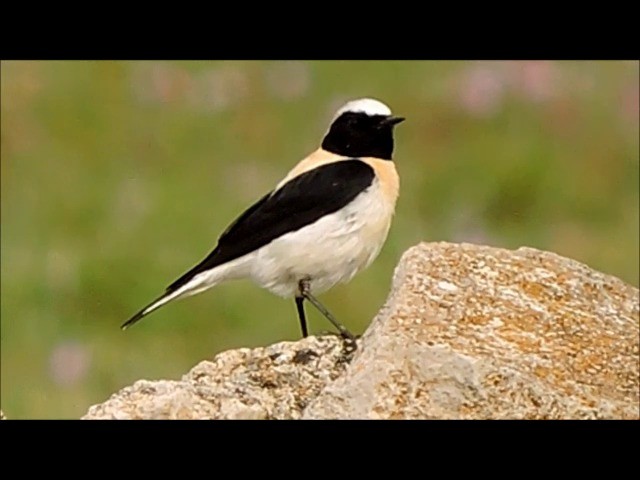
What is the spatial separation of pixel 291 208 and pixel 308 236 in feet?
0.52

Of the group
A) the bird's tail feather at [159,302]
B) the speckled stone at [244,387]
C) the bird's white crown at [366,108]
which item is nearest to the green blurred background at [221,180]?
the bird's tail feather at [159,302]

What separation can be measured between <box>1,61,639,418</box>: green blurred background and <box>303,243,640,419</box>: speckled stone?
14.1 feet

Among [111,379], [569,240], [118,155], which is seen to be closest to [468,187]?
[569,240]

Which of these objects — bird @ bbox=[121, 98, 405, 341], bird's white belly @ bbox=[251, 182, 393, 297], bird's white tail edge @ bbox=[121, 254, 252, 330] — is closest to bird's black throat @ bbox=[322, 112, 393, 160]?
bird @ bbox=[121, 98, 405, 341]

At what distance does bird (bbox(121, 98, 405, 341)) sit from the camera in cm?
865

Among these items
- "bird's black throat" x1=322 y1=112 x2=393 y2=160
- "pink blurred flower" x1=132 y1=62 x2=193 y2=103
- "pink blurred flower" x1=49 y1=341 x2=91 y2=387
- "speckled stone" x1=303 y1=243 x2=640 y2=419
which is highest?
"bird's black throat" x1=322 y1=112 x2=393 y2=160

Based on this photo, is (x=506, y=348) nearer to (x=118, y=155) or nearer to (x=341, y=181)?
(x=341, y=181)

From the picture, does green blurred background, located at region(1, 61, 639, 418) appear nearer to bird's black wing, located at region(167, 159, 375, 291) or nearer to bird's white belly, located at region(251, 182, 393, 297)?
bird's black wing, located at region(167, 159, 375, 291)

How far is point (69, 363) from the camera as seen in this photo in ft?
39.0

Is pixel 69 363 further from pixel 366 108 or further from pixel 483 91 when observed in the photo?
pixel 483 91

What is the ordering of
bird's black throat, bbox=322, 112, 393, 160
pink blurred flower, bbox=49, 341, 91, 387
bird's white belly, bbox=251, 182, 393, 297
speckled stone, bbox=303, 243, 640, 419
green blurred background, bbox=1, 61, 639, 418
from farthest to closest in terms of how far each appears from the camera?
green blurred background, bbox=1, 61, 639, 418 < pink blurred flower, bbox=49, 341, 91, 387 < bird's black throat, bbox=322, 112, 393, 160 < bird's white belly, bbox=251, 182, 393, 297 < speckled stone, bbox=303, 243, 640, 419

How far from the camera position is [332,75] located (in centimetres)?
1666

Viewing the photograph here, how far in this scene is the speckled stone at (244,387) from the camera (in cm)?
657

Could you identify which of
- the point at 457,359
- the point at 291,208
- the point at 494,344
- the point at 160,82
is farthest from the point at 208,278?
the point at 160,82
